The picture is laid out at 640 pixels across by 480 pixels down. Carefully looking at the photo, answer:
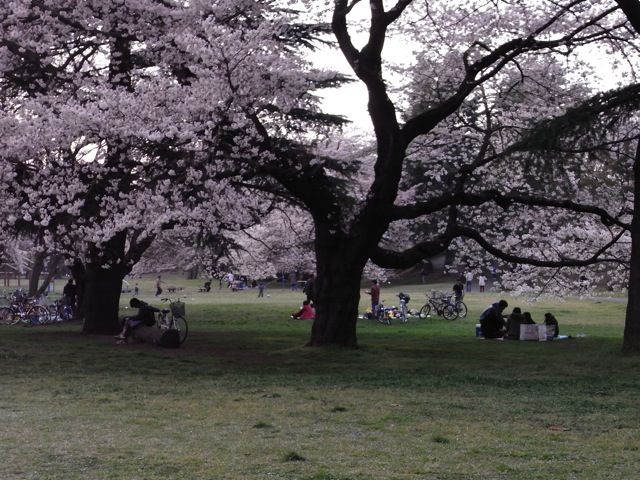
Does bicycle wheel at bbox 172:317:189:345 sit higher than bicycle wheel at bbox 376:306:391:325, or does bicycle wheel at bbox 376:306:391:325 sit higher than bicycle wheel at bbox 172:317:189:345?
bicycle wheel at bbox 376:306:391:325

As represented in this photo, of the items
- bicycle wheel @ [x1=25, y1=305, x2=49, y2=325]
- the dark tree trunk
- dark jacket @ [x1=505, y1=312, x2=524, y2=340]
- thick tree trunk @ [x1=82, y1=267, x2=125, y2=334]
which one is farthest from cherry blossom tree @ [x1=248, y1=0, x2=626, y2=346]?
bicycle wheel @ [x1=25, y1=305, x2=49, y2=325]

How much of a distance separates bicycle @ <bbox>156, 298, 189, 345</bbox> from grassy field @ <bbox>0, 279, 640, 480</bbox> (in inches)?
16.9

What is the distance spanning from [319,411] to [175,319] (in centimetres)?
1103

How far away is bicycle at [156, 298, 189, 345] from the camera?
819 inches

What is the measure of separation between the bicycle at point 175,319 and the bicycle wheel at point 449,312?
1309 centimetres

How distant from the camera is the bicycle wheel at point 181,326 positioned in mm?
21198

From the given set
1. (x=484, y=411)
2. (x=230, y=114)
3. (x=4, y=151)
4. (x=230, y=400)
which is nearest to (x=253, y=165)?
(x=230, y=114)

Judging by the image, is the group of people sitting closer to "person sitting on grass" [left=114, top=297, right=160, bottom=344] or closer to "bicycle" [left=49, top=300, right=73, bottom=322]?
"person sitting on grass" [left=114, top=297, right=160, bottom=344]

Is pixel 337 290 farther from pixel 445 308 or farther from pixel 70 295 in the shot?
pixel 70 295

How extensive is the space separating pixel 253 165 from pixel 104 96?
2.90m

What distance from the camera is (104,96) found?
53.0 ft

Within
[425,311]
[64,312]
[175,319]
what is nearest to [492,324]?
[175,319]

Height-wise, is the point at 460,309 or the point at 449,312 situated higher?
the point at 460,309

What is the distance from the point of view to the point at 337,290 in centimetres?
1880
